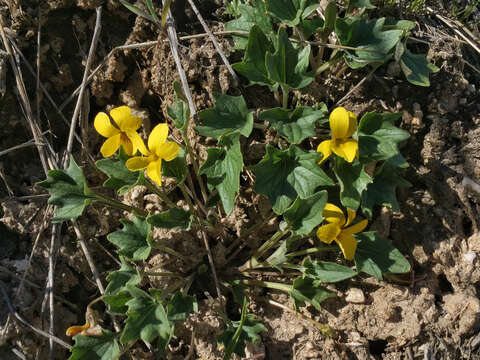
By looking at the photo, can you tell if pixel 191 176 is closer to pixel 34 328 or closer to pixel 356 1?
pixel 34 328

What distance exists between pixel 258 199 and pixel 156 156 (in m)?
0.79

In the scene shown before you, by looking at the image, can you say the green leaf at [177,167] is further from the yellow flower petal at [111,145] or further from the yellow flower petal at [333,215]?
the yellow flower petal at [333,215]

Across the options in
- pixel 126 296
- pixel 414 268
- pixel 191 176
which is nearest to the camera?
pixel 126 296

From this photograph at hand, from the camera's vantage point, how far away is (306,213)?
2.57 meters

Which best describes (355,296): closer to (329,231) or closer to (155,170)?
(329,231)

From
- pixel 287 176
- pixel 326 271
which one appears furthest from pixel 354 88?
pixel 326 271

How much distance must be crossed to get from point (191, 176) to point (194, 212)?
0.41m

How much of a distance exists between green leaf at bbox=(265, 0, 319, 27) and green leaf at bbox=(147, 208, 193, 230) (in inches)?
50.6

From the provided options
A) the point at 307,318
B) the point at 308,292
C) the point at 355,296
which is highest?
the point at 308,292

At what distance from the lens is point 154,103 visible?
3307 millimetres

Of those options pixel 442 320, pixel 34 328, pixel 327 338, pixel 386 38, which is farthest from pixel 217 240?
pixel 386 38

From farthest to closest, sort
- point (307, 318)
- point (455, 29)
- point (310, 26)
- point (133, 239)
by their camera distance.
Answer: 1. point (455, 29)
2. point (310, 26)
3. point (307, 318)
4. point (133, 239)

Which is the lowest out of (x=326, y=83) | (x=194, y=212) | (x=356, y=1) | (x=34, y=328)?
(x=34, y=328)

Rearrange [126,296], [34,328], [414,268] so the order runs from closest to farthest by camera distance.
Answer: [126,296] < [34,328] < [414,268]
